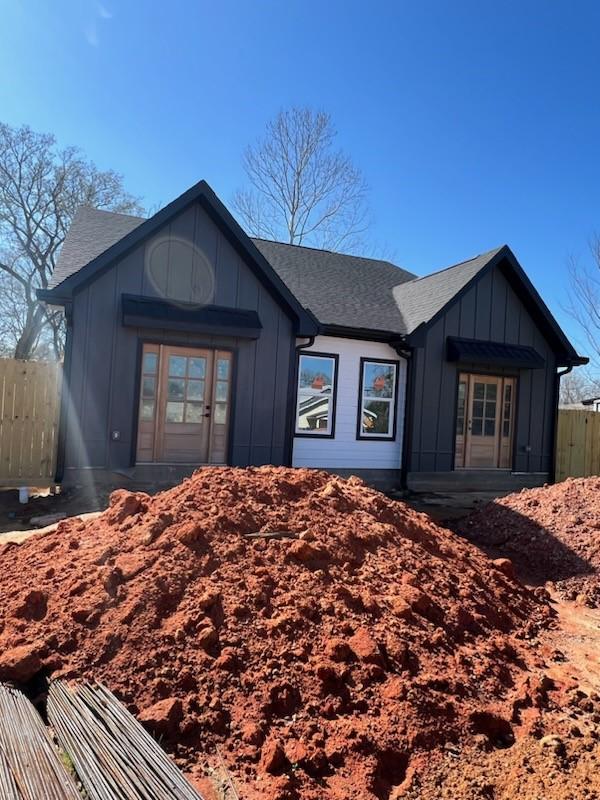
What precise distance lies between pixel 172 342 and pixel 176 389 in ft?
2.56

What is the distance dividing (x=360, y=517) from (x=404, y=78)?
45.1 ft

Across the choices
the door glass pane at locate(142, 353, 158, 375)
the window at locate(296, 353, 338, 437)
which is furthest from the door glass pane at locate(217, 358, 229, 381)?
the window at locate(296, 353, 338, 437)

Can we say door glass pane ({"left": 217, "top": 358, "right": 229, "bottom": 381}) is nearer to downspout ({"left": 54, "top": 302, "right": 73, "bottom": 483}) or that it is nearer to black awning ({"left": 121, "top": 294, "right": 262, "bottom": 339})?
black awning ({"left": 121, "top": 294, "right": 262, "bottom": 339})

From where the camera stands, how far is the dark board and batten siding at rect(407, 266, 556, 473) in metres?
11.2

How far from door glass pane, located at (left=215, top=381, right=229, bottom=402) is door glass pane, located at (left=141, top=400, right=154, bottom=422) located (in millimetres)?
1091

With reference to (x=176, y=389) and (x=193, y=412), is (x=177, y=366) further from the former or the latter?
(x=193, y=412)

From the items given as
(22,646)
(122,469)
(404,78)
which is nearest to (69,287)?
(122,469)

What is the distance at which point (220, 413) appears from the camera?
9469 mm

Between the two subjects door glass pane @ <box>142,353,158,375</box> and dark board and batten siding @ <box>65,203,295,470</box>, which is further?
door glass pane @ <box>142,353,158,375</box>

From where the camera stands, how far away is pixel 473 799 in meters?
2.11

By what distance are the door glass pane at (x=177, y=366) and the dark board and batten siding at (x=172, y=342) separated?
30 centimetres

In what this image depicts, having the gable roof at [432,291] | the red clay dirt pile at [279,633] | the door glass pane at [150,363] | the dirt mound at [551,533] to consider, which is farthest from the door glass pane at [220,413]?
the red clay dirt pile at [279,633]

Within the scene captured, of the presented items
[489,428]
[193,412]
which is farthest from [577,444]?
[193,412]

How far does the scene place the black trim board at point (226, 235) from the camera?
8.11 metres
